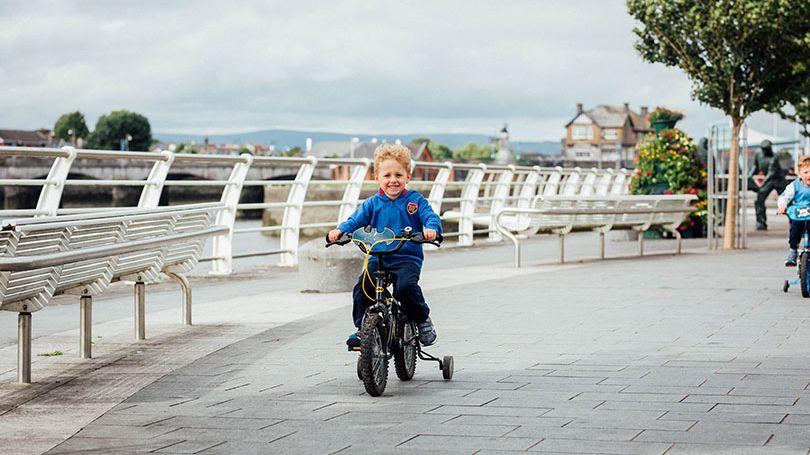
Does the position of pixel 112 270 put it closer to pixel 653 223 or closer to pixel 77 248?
pixel 77 248

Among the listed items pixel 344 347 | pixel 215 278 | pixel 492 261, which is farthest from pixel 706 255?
pixel 344 347

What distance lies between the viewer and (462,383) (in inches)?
260

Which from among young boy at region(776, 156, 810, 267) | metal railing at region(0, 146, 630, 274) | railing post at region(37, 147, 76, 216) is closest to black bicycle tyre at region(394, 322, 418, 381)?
metal railing at region(0, 146, 630, 274)

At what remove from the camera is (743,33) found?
17.7m

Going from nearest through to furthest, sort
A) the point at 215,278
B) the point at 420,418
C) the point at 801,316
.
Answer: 1. the point at 420,418
2. the point at 801,316
3. the point at 215,278

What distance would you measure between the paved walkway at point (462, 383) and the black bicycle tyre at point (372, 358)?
0.08m

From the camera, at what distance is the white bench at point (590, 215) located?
50.1 feet

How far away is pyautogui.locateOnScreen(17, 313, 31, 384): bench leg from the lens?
254 inches

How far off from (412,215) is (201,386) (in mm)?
1411

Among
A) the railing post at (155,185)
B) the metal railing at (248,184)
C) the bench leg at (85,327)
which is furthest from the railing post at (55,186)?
the bench leg at (85,327)

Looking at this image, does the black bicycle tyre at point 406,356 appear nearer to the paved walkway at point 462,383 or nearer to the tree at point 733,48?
the paved walkway at point 462,383

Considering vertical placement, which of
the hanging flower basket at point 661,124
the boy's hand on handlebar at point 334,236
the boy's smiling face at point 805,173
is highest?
the hanging flower basket at point 661,124

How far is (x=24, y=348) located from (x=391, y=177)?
210 cm

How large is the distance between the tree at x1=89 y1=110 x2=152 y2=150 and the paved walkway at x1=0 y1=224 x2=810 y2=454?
16200 centimetres
